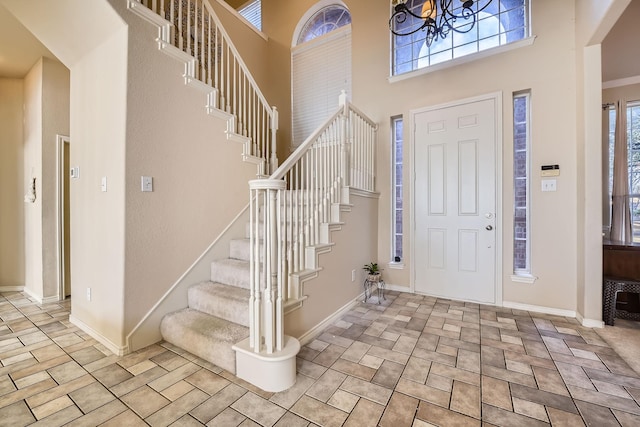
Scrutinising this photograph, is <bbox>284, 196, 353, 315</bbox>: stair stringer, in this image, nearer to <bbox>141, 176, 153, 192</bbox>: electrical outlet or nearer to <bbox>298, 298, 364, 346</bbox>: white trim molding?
<bbox>298, 298, 364, 346</bbox>: white trim molding

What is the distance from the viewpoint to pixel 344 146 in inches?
119

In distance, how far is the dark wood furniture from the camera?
253 centimetres

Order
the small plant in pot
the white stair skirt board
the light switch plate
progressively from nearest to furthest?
the white stair skirt board < the light switch plate < the small plant in pot

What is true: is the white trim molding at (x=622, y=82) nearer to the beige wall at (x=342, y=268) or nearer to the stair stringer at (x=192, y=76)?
the beige wall at (x=342, y=268)

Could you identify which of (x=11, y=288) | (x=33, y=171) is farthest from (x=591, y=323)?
(x=11, y=288)

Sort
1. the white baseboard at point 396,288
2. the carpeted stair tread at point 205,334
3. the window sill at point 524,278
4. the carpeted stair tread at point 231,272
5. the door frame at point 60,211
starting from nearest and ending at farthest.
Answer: the carpeted stair tread at point 205,334 < the carpeted stair tread at point 231,272 < the window sill at point 524,278 < the door frame at point 60,211 < the white baseboard at point 396,288

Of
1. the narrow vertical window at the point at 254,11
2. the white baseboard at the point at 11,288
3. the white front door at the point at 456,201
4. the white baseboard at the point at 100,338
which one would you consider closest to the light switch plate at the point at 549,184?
the white front door at the point at 456,201

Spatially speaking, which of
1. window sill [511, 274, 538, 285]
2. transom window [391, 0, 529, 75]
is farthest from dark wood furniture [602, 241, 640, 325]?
transom window [391, 0, 529, 75]

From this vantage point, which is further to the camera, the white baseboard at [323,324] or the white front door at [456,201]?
the white front door at [456,201]

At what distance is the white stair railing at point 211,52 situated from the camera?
8.28 ft

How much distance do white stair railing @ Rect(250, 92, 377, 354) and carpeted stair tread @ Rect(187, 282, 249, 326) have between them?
286 mm

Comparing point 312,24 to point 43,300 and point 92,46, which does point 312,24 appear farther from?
point 43,300

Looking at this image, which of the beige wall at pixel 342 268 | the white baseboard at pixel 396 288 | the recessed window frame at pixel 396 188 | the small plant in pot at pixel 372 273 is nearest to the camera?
the beige wall at pixel 342 268

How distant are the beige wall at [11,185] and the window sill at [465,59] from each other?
5.14m
